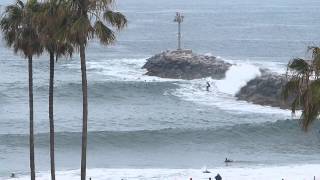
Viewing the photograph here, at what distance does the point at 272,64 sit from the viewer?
11431 centimetres

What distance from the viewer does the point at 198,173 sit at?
128ft

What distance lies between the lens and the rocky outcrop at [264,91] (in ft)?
236

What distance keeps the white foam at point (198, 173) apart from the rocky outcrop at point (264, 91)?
29.8 meters

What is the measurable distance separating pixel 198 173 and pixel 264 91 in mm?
37475

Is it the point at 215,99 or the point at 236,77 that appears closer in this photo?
the point at 215,99

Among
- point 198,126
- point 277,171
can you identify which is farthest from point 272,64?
point 277,171

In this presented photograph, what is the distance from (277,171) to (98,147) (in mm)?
17762

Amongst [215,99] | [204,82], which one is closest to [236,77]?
[204,82]

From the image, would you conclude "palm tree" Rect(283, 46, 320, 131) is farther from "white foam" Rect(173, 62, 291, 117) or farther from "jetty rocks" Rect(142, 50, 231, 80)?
"jetty rocks" Rect(142, 50, 231, 80)

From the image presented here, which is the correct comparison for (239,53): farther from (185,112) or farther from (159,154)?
(159,154)

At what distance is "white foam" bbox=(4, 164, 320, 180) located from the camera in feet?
122

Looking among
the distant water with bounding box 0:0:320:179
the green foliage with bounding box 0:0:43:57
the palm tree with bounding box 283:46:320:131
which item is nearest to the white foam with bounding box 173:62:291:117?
the distant water with bounding box 0:0:320:179

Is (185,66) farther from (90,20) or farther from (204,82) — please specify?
(90,20)

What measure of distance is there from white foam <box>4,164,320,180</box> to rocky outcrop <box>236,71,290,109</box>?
1172 inches
